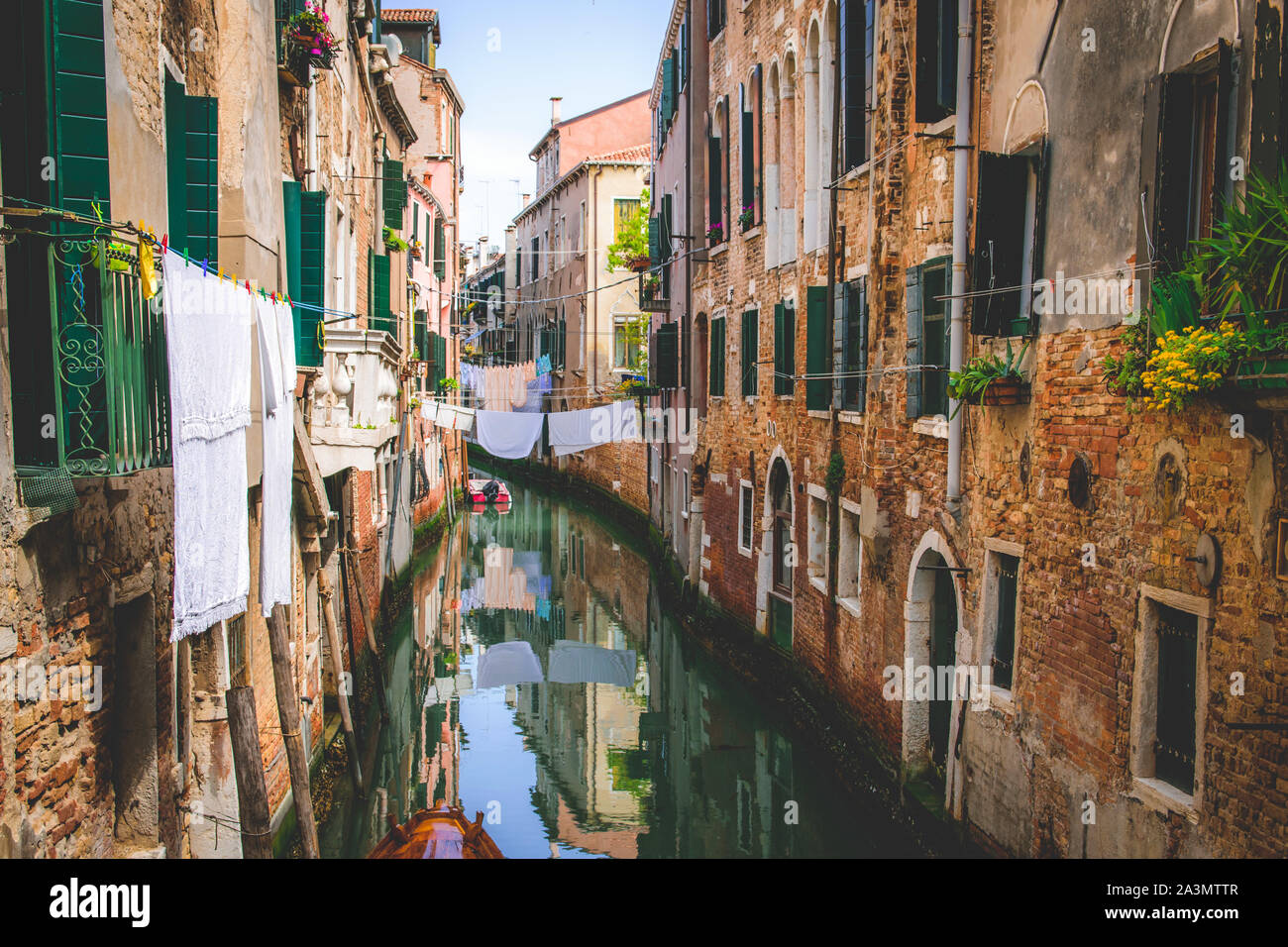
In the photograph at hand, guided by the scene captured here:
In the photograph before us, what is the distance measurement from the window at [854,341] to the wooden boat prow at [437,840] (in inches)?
214

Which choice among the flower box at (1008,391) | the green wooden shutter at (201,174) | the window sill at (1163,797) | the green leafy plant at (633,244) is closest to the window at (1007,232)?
the flower box at (1008,391)

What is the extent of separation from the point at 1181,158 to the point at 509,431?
73.9 feet

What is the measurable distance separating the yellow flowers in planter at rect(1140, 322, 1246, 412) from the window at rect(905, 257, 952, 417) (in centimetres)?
387

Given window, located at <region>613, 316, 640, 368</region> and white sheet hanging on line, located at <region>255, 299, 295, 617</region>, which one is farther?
window, located at <region>613, 316, 640, 368</region>

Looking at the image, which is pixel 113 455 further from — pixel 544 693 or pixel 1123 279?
pixel 544 693

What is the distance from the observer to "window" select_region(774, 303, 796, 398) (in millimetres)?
14031

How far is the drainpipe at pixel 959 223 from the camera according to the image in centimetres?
838

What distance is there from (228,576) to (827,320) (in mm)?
8051

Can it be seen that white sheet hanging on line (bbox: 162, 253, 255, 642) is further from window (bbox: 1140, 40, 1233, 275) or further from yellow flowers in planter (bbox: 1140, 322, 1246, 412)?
window (bbox: 1140, 40, 1233, 275)

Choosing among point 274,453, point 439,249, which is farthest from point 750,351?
point 439,249

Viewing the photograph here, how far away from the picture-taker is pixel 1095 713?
21.3 ft

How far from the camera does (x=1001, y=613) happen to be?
814 cm

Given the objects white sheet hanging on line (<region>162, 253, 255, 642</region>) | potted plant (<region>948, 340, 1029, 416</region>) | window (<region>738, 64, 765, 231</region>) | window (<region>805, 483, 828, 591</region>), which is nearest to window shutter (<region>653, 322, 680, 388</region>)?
window (<region>738, 64, 765, 231</region>)

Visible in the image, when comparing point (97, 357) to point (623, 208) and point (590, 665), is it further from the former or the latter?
point (623, 208)
